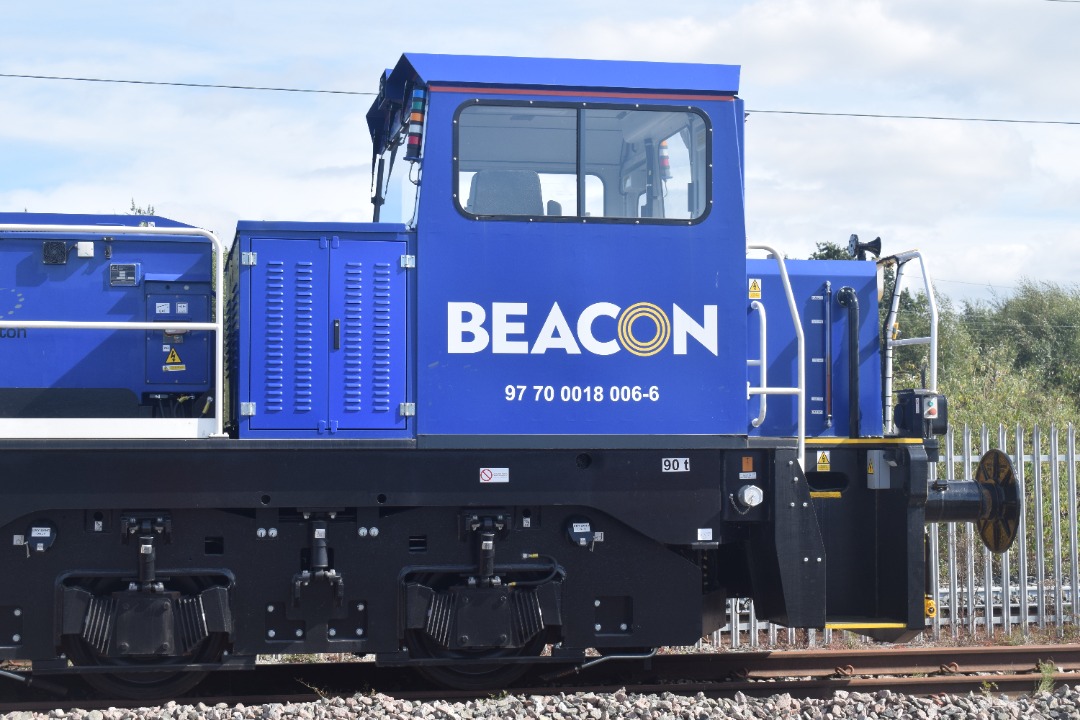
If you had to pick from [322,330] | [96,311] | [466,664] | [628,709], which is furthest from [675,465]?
[96,311]

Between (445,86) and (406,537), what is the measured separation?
101 inches

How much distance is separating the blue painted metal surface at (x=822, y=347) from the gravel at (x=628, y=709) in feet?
6.11

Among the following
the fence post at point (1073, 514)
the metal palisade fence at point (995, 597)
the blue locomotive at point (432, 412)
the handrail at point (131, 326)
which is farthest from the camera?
the fence post at point (1073, 514)

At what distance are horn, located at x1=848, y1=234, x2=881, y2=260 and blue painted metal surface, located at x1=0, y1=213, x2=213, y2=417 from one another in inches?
175

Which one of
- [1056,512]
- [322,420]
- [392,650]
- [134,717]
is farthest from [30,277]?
[1056,512]

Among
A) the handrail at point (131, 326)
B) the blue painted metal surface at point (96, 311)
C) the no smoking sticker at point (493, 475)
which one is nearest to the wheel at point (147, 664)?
the handrail at point (131, 326)

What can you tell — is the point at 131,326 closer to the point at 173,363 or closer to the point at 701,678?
the point at 173,363

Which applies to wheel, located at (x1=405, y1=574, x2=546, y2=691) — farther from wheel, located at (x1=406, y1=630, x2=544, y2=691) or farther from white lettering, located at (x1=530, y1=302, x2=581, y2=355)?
white lettering, located at (x1=530, y1=302, x2=581, y2=355)

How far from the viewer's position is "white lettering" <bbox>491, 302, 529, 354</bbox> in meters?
5.96

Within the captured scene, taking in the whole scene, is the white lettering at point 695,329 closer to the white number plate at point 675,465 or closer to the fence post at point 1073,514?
the white number plate at point 675,465

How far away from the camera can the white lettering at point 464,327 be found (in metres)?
5.94

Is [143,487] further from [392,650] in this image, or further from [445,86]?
[445,86]

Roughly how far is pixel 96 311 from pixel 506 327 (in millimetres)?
2490

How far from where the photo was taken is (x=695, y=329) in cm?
611
